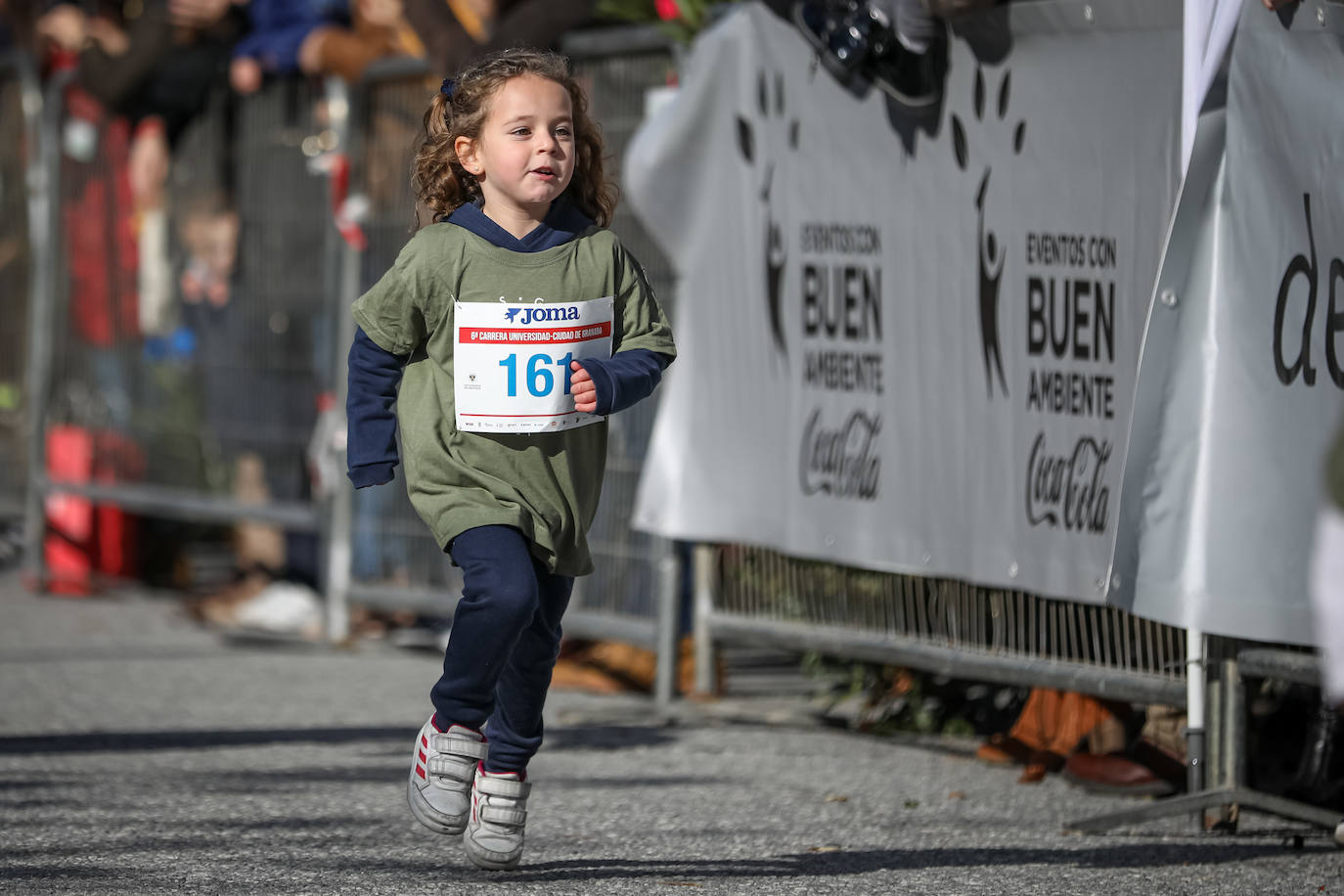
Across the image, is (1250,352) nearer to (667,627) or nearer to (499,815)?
(499,815)

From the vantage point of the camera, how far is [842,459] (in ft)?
21.6

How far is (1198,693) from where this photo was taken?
5242mm

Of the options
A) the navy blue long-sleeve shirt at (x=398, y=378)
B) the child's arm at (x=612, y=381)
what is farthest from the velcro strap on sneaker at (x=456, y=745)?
the child's arm at (x=612, y=381)

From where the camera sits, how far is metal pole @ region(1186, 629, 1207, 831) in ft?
17.2

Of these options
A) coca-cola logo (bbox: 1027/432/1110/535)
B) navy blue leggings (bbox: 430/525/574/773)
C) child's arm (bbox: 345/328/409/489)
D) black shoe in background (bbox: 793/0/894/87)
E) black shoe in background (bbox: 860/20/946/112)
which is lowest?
navy blue leggings (bbox: 430/525/574/773)

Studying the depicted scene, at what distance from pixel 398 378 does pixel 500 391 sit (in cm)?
24

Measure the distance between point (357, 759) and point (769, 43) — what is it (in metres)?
2.69

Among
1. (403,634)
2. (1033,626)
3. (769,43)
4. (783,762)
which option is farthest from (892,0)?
(403,634)

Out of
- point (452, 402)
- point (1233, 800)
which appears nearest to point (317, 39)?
point (452, 402)

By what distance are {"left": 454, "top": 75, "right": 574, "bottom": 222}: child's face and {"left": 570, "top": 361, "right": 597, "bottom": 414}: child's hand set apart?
1.27ft

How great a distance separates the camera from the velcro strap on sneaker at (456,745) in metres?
4.32

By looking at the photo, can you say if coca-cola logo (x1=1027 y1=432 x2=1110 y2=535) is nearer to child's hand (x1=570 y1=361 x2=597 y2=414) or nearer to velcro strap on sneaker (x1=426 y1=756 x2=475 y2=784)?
child's hand (x1=570 y1=361 x2=597 y2=414)

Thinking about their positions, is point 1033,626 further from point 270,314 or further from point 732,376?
point 270,314

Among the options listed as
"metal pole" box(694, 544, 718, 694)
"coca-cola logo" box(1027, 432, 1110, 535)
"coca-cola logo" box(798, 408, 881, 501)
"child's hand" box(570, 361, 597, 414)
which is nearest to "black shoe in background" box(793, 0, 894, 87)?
"coca-cola logo" box(798, 408, 881, 501)
